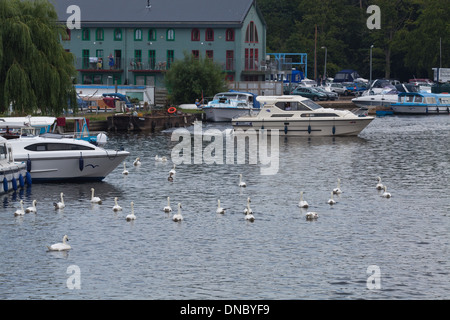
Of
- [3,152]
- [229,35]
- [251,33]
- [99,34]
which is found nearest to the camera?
[3,152]

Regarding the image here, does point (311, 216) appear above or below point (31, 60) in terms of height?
below

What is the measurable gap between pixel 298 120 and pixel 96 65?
147 ft

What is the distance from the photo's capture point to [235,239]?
29.6 metres

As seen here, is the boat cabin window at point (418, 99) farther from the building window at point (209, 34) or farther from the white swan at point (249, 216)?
the white swan at point (249, 216)

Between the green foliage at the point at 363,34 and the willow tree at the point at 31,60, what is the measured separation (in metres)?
82.1

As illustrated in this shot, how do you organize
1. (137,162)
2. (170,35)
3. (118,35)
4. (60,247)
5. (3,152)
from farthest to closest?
(118,35)
(170,35)
(137,162)
(3,152)
(60,247)

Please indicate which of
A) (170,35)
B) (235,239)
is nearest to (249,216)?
(235,239)

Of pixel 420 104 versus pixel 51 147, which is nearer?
pixel 51 147

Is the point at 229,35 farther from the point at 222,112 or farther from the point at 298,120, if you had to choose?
the point at 298,120

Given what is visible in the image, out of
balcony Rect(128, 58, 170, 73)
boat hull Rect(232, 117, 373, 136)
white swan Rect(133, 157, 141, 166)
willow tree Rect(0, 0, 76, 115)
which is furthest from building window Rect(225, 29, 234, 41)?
white swan Rect(133, 157, 141, 166)

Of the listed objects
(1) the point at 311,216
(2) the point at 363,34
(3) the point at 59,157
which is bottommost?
(1) the point at 311,216

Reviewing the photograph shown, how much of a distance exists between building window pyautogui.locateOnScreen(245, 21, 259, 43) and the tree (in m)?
14.2

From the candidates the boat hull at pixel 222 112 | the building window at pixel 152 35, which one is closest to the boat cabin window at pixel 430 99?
the boat hull at pixel 222 112

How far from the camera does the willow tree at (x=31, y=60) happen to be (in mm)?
55156
